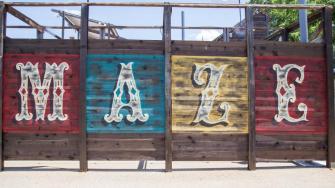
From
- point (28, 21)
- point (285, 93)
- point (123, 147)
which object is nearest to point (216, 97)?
point (285, 93)

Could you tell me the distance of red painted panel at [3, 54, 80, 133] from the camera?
8.59 m

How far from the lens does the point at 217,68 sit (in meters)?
8.80

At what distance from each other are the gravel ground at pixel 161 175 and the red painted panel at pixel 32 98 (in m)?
0.93

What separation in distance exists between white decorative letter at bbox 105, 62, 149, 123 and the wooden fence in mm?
22

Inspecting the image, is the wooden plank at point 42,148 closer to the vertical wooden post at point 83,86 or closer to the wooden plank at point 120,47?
the vertical wooden post at point 83,86

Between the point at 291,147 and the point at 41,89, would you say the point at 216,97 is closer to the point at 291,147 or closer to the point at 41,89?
the point at 291,147

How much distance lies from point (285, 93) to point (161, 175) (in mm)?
3352

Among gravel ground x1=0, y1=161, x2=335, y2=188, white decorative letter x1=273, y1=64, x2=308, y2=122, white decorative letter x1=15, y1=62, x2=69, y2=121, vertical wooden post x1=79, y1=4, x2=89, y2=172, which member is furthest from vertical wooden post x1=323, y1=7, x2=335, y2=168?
white decorative letter x1=15, y1=62, x2=69, y2=121

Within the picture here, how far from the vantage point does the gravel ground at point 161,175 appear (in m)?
7.29

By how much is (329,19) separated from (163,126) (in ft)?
14.8

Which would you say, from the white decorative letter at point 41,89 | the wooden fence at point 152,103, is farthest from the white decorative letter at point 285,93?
the white decorative letter at point 41,89

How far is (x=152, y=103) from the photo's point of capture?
28.4 feet

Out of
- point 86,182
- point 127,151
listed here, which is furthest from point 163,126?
point 86,182

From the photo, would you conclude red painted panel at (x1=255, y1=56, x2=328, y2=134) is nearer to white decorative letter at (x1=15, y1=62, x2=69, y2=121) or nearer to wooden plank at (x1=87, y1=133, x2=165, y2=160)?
wooden plank at (x1=87, y1=133, x2=165, y2=160)
